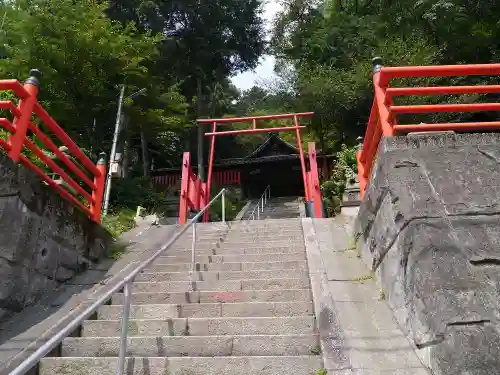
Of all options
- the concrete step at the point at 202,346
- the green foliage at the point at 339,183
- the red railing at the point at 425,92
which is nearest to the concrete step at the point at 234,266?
the concrete step at the point at 202,346

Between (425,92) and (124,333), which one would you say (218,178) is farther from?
(124,333)

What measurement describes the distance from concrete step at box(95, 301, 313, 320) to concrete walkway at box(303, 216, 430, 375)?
21cm

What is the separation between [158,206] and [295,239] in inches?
414

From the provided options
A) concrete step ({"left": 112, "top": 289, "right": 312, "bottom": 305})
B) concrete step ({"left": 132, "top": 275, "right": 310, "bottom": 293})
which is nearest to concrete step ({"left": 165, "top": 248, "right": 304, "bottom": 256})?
concrete step ({"left": 132, "top": 275, "right": 310, "bottom": 293})

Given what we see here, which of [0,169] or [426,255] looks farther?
[0,169]

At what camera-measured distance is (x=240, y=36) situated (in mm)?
21781

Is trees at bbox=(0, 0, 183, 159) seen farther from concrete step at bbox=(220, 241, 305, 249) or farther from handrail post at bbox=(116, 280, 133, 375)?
handrail post at bbox=(116, 280, 133, 375)

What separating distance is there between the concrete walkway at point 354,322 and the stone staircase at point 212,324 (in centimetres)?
11

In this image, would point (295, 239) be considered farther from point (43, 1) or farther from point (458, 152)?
point (43, 1)

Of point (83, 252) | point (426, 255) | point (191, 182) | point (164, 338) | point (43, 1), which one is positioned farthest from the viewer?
point (43, 1)

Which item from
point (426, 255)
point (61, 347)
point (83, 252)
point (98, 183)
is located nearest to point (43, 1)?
point (98, 183)

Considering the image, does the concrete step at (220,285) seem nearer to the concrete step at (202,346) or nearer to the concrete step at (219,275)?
the concrete step at (219,275)

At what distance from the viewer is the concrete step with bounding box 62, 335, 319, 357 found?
2926 mm

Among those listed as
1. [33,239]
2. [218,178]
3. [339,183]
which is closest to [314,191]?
[339,183]
